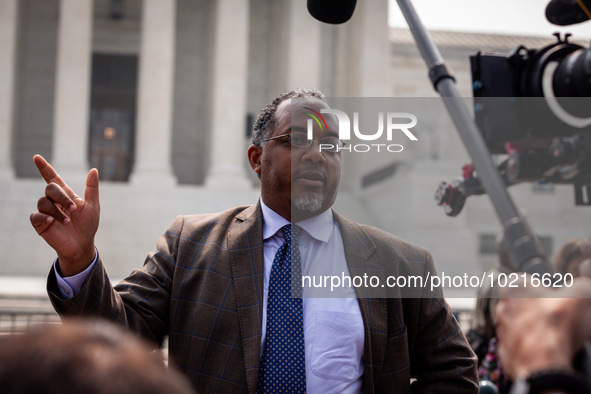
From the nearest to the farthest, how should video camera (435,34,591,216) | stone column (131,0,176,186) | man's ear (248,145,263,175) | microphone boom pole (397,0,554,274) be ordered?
microphone boom pole (397,0,554,274), video camera (435,34,591,216), man's ear (248,145,263,175), stone column (131,0,176,186)

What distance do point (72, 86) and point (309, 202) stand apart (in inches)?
1152

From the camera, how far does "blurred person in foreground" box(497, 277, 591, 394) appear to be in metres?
1.26

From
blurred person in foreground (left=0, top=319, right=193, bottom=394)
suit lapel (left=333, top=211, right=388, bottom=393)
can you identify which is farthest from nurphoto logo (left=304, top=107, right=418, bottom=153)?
blurred person in foreground (left=0, top=319, right=193, bottom=394)

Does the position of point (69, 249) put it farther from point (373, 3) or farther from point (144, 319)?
point (373, 3)

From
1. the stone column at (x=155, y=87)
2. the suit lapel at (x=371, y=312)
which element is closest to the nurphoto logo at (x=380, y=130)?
the suit lapel at (x=371, y=312)

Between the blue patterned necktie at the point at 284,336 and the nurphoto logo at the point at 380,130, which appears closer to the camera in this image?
the nurphoto logo at the point at 380,130

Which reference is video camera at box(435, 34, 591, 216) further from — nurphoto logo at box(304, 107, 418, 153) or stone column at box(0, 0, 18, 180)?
stone column at box(0, 0, 18, 180)

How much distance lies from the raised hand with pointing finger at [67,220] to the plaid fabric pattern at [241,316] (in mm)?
102

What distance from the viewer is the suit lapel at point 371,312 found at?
2803 mm

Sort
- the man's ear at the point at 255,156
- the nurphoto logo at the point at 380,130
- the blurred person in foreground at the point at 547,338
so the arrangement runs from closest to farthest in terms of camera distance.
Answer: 1. the blurred person in foreground at the point at 547,338
2. the nurphoto logo at the point at 380,130
3. the man's ear at the point at 255,156

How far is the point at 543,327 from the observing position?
132 cm

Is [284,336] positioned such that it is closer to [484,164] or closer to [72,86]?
[484,164]

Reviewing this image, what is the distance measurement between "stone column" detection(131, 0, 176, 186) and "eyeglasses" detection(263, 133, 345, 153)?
91.5 feet

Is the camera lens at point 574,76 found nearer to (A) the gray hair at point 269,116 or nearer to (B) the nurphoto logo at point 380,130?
(B) the nurphoto logo at point 380,130
